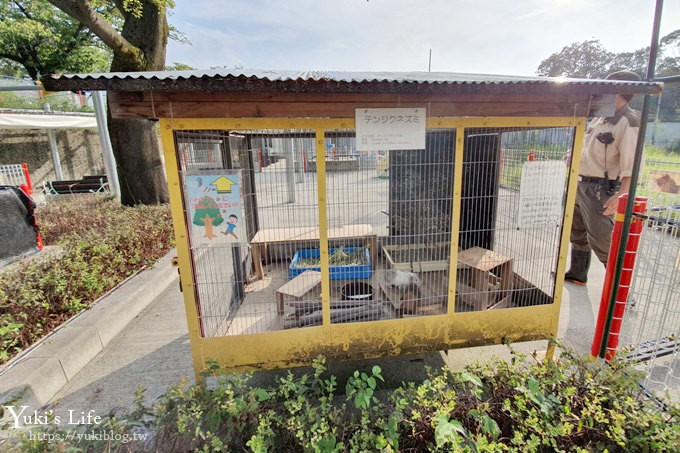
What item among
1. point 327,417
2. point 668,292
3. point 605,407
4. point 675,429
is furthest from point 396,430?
point 668,292

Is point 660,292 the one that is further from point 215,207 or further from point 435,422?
point 215,207

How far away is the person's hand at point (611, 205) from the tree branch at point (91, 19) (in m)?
8.62

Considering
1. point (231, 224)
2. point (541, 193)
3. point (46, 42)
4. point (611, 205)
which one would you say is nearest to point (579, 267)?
point (611, 205)

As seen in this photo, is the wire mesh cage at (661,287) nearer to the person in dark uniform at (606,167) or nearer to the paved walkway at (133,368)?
the person in dark uniform at (606,167)

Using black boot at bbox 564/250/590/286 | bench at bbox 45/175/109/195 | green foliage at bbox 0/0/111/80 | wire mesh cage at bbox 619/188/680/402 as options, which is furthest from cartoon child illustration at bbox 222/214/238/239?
green foliage at bbox 0/0/111/80

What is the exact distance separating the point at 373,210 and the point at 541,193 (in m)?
1.52

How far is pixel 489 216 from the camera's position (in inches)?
153

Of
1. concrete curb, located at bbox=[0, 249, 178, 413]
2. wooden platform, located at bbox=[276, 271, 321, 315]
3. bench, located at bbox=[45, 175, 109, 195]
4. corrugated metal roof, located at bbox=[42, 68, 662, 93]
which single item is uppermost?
corrugated metal roof, located at bbox=[42, 68, 662, 93]

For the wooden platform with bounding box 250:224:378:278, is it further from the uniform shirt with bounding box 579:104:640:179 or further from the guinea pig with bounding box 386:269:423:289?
the uniform shirt with bounding box 579:104:640:179

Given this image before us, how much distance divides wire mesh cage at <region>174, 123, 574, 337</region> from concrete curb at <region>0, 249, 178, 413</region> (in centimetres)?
148

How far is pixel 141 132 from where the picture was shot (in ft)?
24.3

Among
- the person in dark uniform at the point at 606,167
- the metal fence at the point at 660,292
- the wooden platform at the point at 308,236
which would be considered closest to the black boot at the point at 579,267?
the person in dark uniform at the point at 606,167

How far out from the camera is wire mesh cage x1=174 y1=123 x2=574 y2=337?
244 cm

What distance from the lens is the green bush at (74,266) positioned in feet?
10.2
